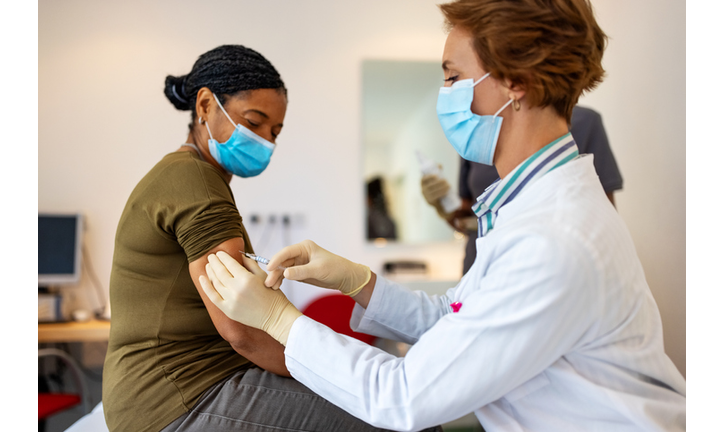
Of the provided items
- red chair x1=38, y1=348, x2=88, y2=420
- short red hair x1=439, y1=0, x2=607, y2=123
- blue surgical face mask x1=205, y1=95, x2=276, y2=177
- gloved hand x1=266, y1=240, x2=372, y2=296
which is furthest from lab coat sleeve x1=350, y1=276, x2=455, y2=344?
red chair x1=38, y1=348, x2=88, y2=420

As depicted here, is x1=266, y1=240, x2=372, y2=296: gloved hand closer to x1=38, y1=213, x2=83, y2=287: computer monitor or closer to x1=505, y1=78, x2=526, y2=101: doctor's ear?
x1=505, y1=78, x2=526, y2=101: doctor's ear

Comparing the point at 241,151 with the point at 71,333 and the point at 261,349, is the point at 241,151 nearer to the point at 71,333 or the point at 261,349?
the point at 261,349

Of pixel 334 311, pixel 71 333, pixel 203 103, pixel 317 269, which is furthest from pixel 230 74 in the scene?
pixel 71 333

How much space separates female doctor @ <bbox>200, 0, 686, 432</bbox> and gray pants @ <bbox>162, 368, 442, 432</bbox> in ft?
0.55

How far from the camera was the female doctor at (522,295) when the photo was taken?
2.36 feet

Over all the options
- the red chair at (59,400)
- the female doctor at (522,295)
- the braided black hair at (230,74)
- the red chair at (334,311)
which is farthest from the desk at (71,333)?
the female doctor at (522,295)

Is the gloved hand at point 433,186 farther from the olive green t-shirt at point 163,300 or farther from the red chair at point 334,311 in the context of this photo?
the olive green t-shirt at point 163,300

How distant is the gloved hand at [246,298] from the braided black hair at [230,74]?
17.3 inches

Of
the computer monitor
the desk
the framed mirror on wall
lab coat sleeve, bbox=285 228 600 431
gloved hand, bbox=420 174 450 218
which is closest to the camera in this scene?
lab coat sleeve, bbox=285 228 600 431

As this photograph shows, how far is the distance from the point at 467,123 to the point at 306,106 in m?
2.06

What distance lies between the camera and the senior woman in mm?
932

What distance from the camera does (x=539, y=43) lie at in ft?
2.69
